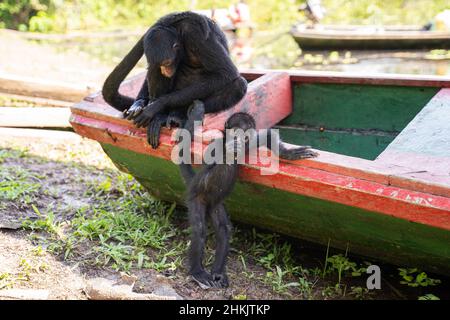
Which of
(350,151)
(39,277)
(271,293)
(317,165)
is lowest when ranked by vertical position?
(271,293)

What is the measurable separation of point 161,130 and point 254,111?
1115 millimetres

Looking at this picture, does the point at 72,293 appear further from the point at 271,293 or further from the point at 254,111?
the point at 254,111

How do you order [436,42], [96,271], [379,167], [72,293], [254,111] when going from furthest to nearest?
[436,42] → [254,111] → [96,271] → [72,293] → [379,167]

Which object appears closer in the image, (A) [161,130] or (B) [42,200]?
(A) [161,130]

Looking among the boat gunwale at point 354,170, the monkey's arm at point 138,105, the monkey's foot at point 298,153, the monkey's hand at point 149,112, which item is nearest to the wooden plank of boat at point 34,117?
the boat gunwale at point 354,170

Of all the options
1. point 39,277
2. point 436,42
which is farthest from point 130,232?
point 436,42

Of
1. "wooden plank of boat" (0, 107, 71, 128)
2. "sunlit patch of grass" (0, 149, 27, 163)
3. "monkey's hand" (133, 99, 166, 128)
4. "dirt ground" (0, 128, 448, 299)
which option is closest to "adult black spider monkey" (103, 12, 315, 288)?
"monkey's hand" (133, 99, 166, 128)

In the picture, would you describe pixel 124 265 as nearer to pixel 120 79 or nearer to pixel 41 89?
pixel 120 79

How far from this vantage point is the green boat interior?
4.95 metres

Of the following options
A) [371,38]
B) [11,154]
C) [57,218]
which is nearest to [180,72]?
[57,218]

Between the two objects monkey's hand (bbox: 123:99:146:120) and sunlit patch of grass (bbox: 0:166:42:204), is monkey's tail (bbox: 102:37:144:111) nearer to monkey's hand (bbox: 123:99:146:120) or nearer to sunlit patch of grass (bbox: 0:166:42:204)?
monkey's hand (bbox: 123:99:146:120)

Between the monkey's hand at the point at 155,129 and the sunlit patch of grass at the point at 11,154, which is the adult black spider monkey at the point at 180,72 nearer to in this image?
the monkey's hand at the point at 155,129

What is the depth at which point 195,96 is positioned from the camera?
4.04 metres

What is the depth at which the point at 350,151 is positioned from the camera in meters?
5.08
